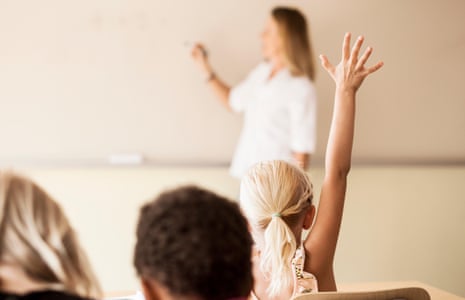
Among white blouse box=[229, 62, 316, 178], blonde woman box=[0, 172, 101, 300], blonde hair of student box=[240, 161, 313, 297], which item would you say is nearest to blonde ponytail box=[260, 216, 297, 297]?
blonde hair of student box=[240, 161, 313, 297]

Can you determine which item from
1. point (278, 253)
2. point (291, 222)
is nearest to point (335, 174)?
point (291, 222)

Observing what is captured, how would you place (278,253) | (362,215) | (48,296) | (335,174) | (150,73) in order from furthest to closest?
1. (362,215)
2. (150,73)
3. (335,174)
4. (278,253)
5. (48,296)

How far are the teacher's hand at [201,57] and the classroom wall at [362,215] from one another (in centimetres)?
55

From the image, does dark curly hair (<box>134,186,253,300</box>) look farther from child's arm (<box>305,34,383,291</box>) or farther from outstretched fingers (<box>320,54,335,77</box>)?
outstretched fingers (<box>320,54,335,77</box>)

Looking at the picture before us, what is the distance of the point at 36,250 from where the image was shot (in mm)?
991

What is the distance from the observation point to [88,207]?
3357 mm

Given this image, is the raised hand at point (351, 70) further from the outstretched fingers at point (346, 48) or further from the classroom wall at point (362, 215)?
the classroom wall at point (362, 215)

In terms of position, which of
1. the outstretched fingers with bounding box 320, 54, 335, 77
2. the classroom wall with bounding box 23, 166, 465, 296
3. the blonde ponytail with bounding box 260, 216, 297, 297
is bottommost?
the classroom wall with bounding box 23, 166, 465, 296

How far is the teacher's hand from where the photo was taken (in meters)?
3.42

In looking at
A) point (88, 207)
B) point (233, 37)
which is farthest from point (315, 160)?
point (88, 207)

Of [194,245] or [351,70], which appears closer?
[194,245]

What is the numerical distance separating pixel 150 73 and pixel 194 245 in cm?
242

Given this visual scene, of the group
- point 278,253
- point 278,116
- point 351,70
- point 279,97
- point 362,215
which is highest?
point 351,70

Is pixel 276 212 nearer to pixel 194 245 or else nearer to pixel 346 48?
pixel 346 48
